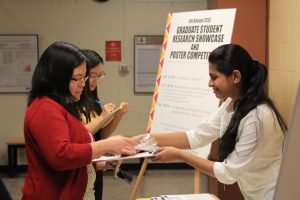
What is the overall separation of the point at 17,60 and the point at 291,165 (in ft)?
16.4

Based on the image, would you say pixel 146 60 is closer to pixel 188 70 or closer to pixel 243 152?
pixel 188 70

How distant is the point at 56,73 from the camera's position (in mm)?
1502

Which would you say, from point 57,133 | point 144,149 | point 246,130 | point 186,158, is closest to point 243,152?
point 246,130

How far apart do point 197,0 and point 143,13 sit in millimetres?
755

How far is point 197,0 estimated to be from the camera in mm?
5215

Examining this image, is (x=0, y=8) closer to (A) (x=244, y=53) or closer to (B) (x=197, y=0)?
(B) (x=197, y=0)

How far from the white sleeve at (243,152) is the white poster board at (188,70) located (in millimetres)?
759

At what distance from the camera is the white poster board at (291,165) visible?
67cm

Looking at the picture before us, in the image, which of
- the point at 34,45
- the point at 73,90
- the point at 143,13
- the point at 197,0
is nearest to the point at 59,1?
the point at 34,45

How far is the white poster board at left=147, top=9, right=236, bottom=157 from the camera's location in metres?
2.61

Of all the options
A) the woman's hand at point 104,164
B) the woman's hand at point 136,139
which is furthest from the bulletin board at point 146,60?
the woman's hand at point 104,164

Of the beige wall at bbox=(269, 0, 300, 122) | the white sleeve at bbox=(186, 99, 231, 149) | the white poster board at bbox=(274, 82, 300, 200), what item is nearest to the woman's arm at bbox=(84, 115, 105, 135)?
the white sleeve at bbox=(186, 99, 231, 149)

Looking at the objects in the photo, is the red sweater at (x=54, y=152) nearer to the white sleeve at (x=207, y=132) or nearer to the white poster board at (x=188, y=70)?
the white sleeve at (x=207, y=132)

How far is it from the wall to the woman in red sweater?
3754 mm
